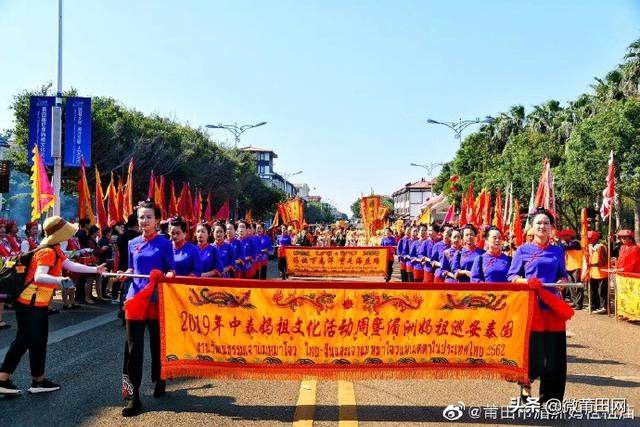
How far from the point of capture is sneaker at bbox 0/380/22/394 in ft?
18.8

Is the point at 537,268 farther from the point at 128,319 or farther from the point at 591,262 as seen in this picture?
the point at 591,262

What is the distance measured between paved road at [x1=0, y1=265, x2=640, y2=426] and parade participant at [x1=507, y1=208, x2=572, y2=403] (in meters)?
0.42

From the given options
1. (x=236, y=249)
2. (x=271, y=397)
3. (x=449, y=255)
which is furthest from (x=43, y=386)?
(x=449, y=255)

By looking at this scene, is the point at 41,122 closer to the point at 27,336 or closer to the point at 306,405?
the point at 27,336

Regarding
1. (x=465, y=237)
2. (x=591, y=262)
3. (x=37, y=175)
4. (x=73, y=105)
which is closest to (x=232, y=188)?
(x=73, y=105)

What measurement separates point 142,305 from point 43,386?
1.61 metres

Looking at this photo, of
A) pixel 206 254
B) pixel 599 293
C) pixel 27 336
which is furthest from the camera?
pixel 599 293

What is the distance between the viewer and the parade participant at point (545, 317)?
5.22 meters

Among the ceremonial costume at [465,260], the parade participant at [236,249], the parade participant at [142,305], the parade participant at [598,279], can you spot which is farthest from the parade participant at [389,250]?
the parade participant at [142,305]

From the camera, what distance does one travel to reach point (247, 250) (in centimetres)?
1302

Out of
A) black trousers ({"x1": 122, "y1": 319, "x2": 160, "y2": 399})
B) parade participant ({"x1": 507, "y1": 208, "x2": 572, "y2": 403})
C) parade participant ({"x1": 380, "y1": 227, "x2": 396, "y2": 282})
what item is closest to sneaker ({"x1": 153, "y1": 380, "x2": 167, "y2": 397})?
black trousers ({"x1": 122, "y1": 319, "x2": 160, "y2": 399})

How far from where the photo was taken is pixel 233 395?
19.3 feet

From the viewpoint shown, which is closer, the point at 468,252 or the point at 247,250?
the point at 468,252

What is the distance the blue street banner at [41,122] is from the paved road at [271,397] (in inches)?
413
